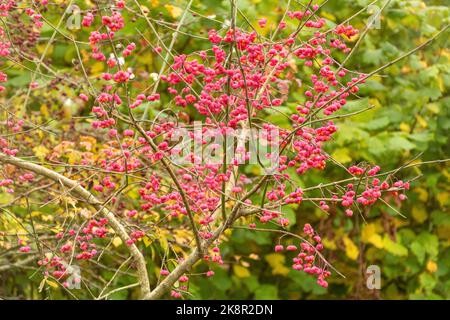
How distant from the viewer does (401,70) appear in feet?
26.2

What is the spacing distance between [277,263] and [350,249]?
2.13ft

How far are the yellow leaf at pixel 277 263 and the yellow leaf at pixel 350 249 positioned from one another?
1.87 feet

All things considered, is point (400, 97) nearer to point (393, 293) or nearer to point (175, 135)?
point (393, 293)

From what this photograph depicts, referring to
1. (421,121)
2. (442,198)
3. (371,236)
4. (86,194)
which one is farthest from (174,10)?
(442,198)

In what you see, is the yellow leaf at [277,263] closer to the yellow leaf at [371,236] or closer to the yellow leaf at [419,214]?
the yellow leaf at [371,236]

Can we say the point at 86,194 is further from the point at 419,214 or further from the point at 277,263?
the point at 419,214

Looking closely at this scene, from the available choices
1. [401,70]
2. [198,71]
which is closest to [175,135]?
[198,71]

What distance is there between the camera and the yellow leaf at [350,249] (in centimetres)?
750

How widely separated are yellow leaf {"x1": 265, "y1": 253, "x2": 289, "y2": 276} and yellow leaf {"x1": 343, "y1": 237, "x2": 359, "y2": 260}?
570mm

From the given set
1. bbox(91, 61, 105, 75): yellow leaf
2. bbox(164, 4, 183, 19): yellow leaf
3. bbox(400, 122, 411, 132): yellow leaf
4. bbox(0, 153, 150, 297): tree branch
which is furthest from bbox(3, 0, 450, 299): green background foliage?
bbox(0, 153, 150, 297): tree branch

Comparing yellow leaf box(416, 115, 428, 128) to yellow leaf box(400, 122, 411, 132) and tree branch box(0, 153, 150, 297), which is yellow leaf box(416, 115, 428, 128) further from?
tree branch box(0, 153, 150, 297)

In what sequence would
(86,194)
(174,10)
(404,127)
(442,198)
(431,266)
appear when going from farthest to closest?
(442,198) < (431,266) < (404,127) < (174,10) < (86,194)

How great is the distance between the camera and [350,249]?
298 inches

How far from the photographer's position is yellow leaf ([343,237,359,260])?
7500 millimetres
